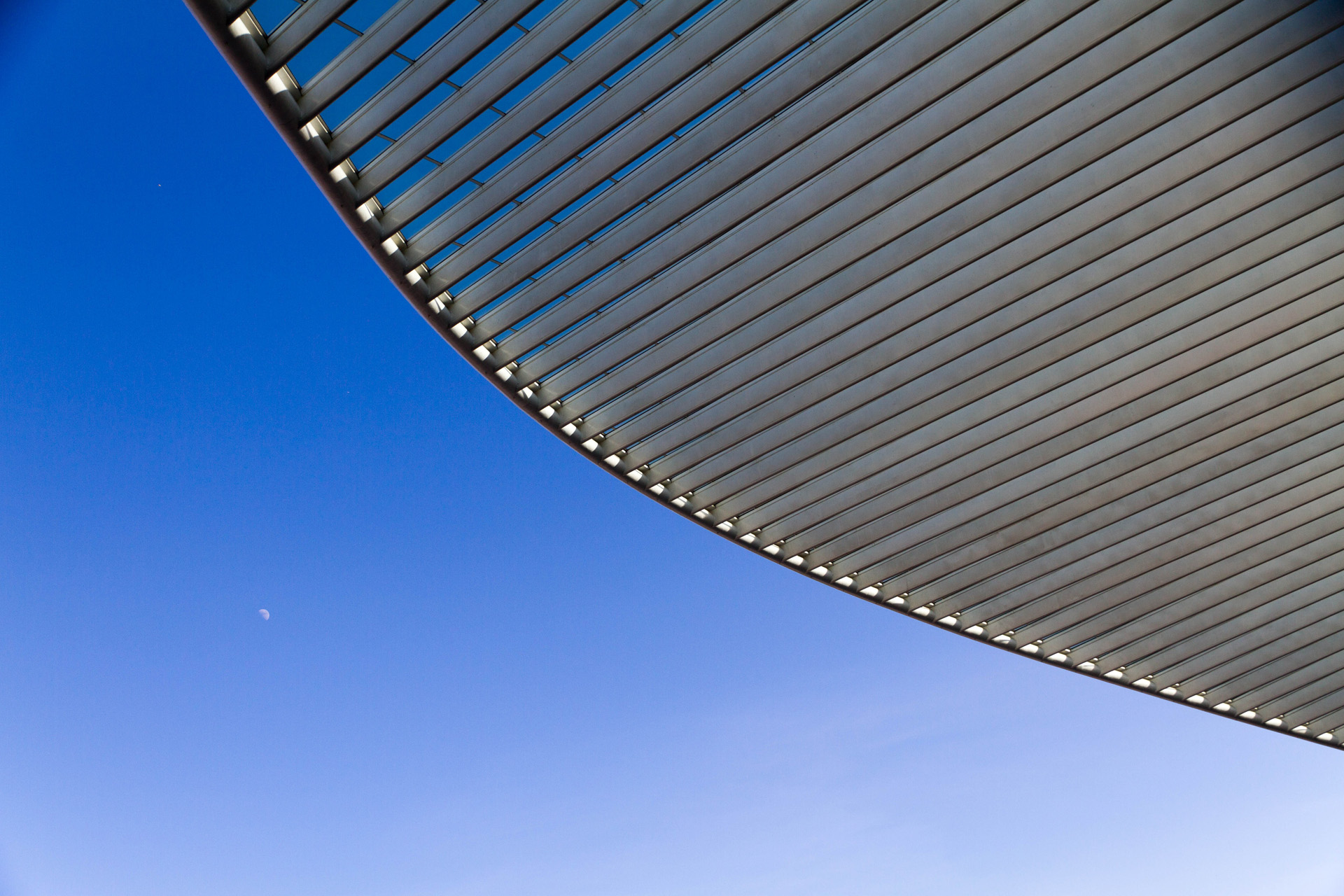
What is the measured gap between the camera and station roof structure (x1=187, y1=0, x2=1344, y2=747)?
28.9ft

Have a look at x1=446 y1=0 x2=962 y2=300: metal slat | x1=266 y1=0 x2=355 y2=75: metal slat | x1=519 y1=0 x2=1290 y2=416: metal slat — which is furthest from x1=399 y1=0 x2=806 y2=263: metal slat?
x1=519 y1=0 x2=1290 y2=416: metal slat

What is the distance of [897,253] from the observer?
10.8 meters

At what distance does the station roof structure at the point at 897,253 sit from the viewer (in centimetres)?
880

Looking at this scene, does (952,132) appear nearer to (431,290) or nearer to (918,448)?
(918,448)

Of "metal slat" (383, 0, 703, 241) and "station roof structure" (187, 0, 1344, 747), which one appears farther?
"station roof structure" (187, 0, 1344, 747)

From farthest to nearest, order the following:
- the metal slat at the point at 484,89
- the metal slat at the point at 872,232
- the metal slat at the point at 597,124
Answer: the metal slat at the point at 872,232
the metal slat at the point at 597,124
the metal slat at the point at 484,89

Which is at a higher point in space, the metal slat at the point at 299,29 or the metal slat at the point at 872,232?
the metal slat at the point at 872,232

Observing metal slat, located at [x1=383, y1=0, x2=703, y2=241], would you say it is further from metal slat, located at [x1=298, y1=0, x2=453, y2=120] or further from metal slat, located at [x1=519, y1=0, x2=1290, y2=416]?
metal slat, located at [x1=519, y1=0, x2=1290, y2=416]

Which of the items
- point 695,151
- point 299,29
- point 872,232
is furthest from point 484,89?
point 872,232

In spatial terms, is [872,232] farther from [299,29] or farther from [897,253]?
[299,29]

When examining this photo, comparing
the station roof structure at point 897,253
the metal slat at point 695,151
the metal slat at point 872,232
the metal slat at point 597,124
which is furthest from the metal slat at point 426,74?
the metal slat at point 872,232

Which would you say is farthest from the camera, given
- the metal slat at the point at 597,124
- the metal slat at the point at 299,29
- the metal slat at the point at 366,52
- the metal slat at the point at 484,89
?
the metal slat at the point at 597,124

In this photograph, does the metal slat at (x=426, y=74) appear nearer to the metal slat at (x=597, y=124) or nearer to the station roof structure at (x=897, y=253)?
the station roof structure at (x=897, y=253)

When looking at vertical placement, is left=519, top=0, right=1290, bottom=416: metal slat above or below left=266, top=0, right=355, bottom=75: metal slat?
above
